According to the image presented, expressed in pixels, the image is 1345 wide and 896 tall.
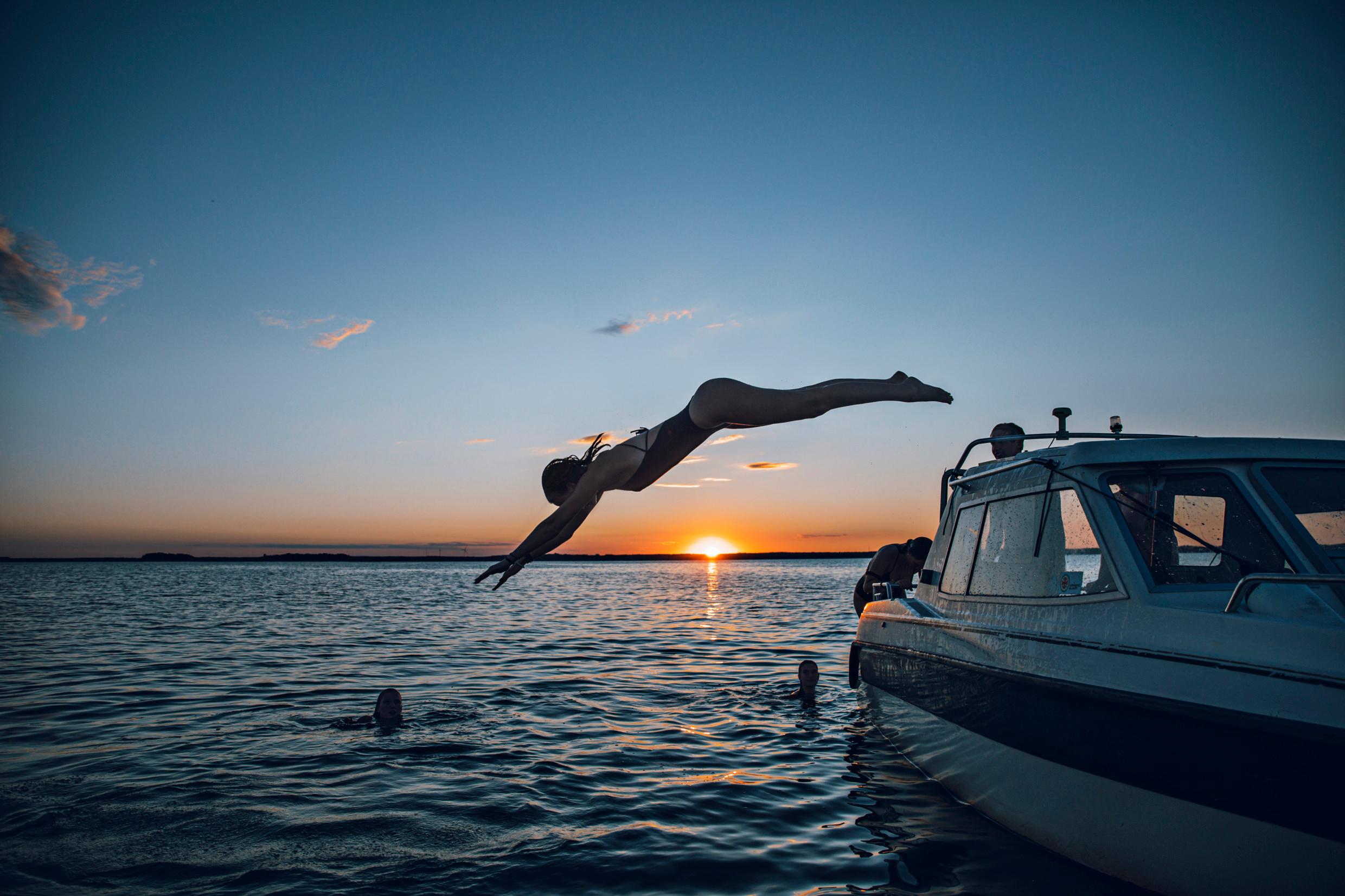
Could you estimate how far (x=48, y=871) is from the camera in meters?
4.95

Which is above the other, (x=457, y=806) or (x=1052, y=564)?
(x=1052, y=564)

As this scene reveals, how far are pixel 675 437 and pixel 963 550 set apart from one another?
257cm

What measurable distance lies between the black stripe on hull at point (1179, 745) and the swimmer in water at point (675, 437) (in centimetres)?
211

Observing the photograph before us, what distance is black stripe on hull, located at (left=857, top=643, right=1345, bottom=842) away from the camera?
3.02m

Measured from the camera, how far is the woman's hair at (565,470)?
7.21m

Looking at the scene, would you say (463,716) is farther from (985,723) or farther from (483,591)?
(483,591)

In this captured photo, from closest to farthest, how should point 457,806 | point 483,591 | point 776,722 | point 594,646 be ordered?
point 457,806 < point 776,722 < point 594,646 < point 483,591

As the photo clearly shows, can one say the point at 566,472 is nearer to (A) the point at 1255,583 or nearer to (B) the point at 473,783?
(B) the point at 473,783

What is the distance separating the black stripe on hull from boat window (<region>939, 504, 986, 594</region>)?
3.62 ft

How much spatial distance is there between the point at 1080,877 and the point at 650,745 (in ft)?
15.8

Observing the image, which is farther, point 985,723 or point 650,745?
point 650,745

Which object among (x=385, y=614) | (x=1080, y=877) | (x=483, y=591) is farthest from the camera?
(x=483, y=591)

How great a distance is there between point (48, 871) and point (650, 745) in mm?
4989

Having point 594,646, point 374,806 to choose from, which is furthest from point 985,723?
point 594,646
